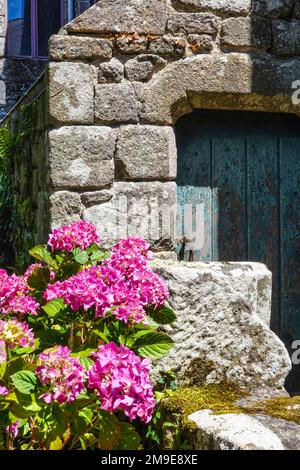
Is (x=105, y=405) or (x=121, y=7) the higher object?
(x=121, y=7)

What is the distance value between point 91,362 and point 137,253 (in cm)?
47

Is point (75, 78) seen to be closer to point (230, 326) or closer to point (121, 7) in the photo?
point (121, 7)

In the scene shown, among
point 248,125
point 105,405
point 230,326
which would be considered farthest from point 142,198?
point 105,405

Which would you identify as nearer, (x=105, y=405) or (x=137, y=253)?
(x=105, y=405)

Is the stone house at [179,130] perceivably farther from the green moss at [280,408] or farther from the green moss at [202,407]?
the green moss at [280,408]

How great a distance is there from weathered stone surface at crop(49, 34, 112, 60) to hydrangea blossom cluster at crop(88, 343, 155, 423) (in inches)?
87.3

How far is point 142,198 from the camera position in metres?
3.71

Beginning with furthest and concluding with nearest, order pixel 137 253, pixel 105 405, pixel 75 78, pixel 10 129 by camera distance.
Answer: pixel 10 129, pixel 75 78, pixel 137 253, pixel 105 405

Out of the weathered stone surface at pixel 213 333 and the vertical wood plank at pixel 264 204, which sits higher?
the vertical wood plank at pixel 264 204

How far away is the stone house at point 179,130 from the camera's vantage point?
3.64 metres

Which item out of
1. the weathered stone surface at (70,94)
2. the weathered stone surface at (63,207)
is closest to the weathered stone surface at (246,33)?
the weathered stone surface at (70,94)

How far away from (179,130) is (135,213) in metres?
0.65

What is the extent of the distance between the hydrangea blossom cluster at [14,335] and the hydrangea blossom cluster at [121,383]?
28cm

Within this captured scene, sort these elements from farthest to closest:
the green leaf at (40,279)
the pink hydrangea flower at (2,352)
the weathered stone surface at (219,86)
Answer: the weathered stone surface at (219,86), the green leaf at (40,279), the pink hydrangea flower at (2,352)
